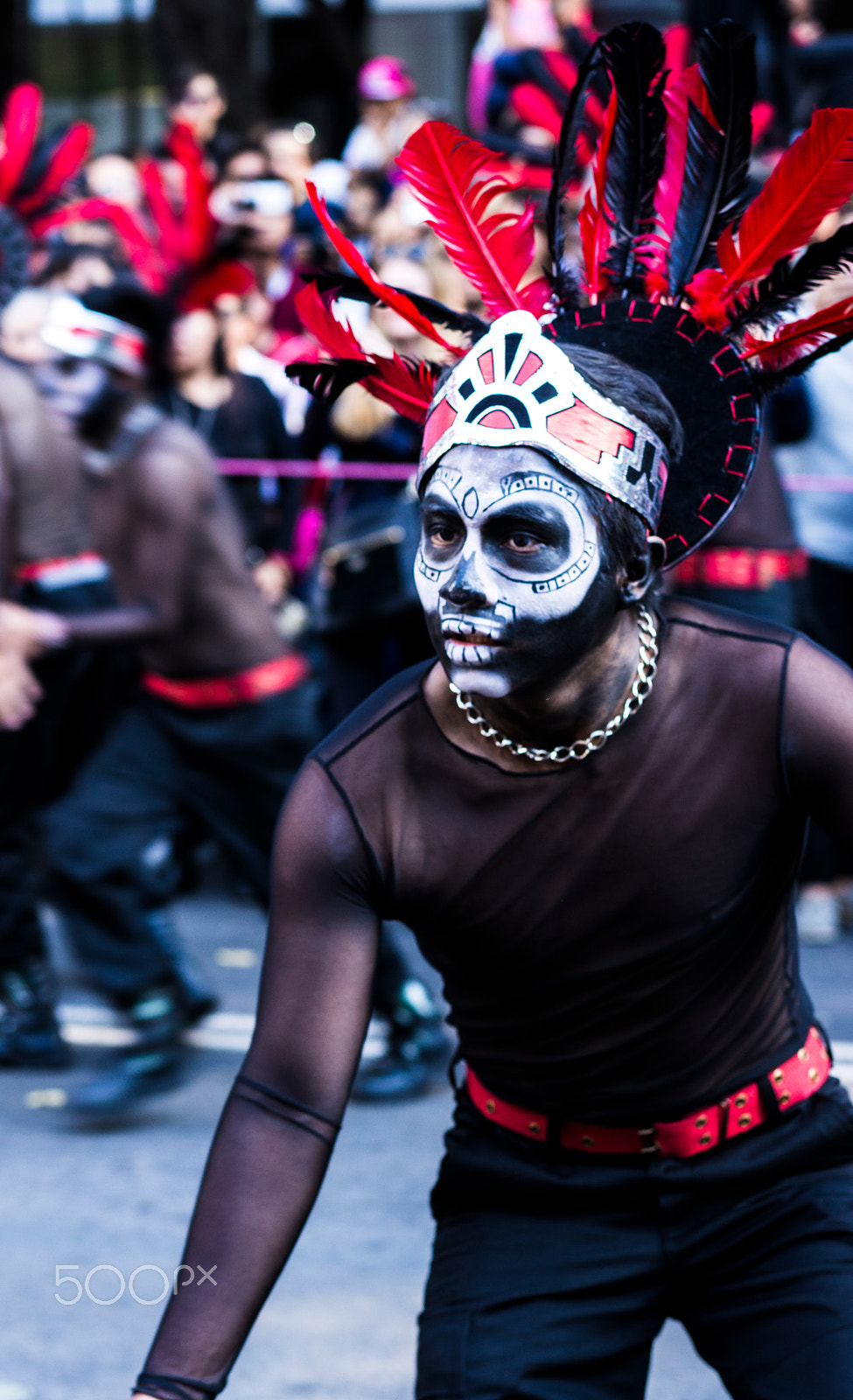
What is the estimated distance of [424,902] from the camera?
6.66 feet

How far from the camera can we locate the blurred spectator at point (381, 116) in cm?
905

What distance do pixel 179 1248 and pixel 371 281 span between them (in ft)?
7.80

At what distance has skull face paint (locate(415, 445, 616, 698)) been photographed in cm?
190

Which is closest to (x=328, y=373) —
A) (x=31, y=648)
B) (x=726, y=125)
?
(x=726, y=125)

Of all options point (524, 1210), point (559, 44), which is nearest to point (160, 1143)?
point (524, 1210)

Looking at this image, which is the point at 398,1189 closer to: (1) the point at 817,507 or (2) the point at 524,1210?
(2) the point at 524,1210

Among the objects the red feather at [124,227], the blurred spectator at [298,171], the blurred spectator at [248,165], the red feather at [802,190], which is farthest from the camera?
the blurred spectator at [298,171]

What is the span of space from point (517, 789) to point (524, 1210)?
0.50 meters

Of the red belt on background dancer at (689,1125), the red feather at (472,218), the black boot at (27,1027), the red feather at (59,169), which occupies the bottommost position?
the black boot at (27,1027)

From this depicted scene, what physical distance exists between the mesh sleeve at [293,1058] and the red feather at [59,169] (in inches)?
210

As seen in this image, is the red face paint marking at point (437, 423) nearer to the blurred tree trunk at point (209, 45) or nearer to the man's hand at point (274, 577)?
the man's hand at point (274, 577)

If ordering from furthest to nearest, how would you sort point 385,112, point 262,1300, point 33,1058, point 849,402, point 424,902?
point 385,112 → point 849,402 → point 33,1058 → point 424,902 → point 262,1300

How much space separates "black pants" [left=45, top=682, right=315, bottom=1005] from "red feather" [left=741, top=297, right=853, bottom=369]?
8.49 ft

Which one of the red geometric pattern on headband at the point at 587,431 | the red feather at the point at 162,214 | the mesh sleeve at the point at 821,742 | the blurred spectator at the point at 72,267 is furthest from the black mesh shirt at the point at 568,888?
the blurred spectator at the point at 72,267
